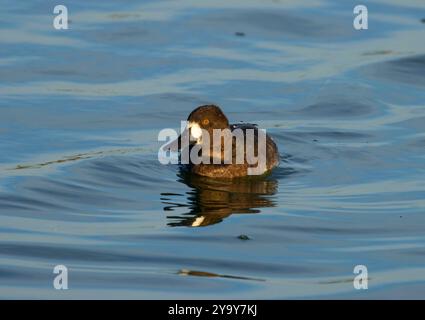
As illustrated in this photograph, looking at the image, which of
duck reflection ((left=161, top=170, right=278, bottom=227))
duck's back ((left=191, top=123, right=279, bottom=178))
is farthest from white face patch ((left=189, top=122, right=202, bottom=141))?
duck reflection ((left=161, top=170, right=278, bottom=227))

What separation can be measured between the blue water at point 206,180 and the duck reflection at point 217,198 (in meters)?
0.03

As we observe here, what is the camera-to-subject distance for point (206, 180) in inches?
543

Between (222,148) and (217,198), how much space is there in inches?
44.7

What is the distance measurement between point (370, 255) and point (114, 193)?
10.6 ft

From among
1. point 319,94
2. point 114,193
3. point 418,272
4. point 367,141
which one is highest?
point 319,94

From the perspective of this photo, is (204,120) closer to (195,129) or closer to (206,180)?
(195,129)

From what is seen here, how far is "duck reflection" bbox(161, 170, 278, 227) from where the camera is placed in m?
12.1

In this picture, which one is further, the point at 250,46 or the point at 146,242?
the point at 250,46

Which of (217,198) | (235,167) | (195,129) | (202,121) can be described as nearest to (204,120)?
(202,121)

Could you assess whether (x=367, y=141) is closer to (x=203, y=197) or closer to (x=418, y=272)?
(x=203, y=197)

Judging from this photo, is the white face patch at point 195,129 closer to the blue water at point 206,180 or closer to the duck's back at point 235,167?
the duck's back at point 235,167

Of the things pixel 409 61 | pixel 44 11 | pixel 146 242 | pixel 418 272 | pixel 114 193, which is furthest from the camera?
pixel 44 11

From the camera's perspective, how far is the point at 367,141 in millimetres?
15016

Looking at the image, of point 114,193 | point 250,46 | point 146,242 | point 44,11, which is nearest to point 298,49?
point 250,46
